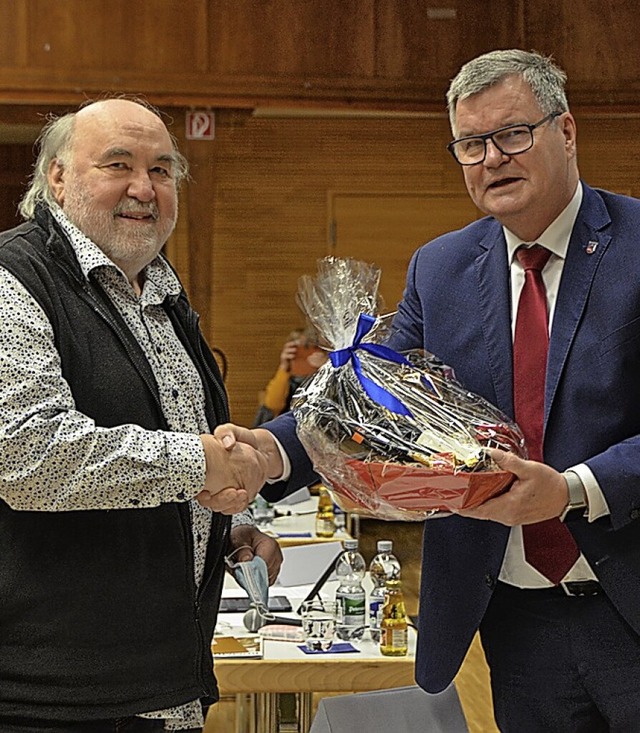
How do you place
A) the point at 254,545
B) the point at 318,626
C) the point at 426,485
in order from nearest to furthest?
the point at 426,485 → the point at 254,545 → the point at 318,626

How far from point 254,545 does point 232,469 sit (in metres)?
0.45

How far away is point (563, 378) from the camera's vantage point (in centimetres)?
221

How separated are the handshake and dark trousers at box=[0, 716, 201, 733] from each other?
0.43m

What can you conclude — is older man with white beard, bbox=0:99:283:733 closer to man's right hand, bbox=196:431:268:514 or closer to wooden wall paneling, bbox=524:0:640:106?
man's right hand, bbox=196:431:268:514

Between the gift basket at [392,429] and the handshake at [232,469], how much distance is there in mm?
143

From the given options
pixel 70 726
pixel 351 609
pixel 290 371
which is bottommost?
pixel 351 609

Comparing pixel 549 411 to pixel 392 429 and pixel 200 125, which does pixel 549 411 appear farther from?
pixel 200 125

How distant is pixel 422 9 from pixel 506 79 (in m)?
5.85

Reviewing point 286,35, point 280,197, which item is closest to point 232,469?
point 286,35

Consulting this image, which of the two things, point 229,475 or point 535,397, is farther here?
point 535,397

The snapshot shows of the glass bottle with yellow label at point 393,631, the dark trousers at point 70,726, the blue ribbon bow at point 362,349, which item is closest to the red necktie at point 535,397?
the blue ribbon bow at point 362,349

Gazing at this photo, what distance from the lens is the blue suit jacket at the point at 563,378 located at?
7.17 ft

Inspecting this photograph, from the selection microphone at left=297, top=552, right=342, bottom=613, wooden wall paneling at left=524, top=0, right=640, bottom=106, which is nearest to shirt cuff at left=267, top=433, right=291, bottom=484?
microphone at left=297, top=552, right=342, bottom=613

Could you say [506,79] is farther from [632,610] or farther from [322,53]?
[322,53]
